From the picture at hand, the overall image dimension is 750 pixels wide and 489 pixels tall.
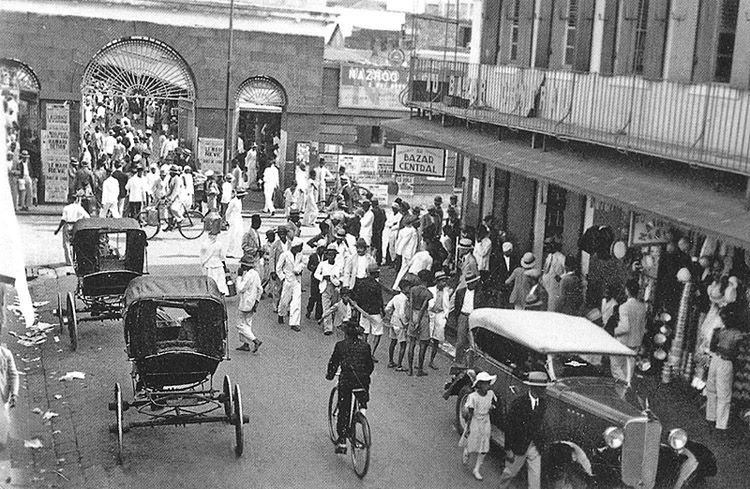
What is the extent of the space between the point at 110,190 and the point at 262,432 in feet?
48.6

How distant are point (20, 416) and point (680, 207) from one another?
27.8 feet

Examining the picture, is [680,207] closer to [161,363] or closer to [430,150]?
[161,363]

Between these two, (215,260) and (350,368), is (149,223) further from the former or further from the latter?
(350,368)

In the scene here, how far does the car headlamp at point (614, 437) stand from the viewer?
9742 mm

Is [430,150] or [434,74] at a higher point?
[434,74]

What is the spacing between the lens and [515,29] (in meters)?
21.2

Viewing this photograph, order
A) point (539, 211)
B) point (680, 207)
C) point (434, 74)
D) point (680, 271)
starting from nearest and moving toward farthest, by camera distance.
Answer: point (680, 207)
point (680, 271)
point (539, 211)
point (434, 74)

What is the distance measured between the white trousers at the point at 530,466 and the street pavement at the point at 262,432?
59 cm

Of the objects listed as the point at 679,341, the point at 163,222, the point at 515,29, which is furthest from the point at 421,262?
the point at 163,222

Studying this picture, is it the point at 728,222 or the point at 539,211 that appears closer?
the point at 728,222

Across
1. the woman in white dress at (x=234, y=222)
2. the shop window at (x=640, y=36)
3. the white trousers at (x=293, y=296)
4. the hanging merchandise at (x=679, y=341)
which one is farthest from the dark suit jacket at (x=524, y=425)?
the woman in white dress at (x=234, y=222)

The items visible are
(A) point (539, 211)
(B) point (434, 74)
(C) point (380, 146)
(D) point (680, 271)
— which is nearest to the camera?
(D) point (680, 271)

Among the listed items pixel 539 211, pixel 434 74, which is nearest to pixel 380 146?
pixel 434 74

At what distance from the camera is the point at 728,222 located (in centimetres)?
1147
